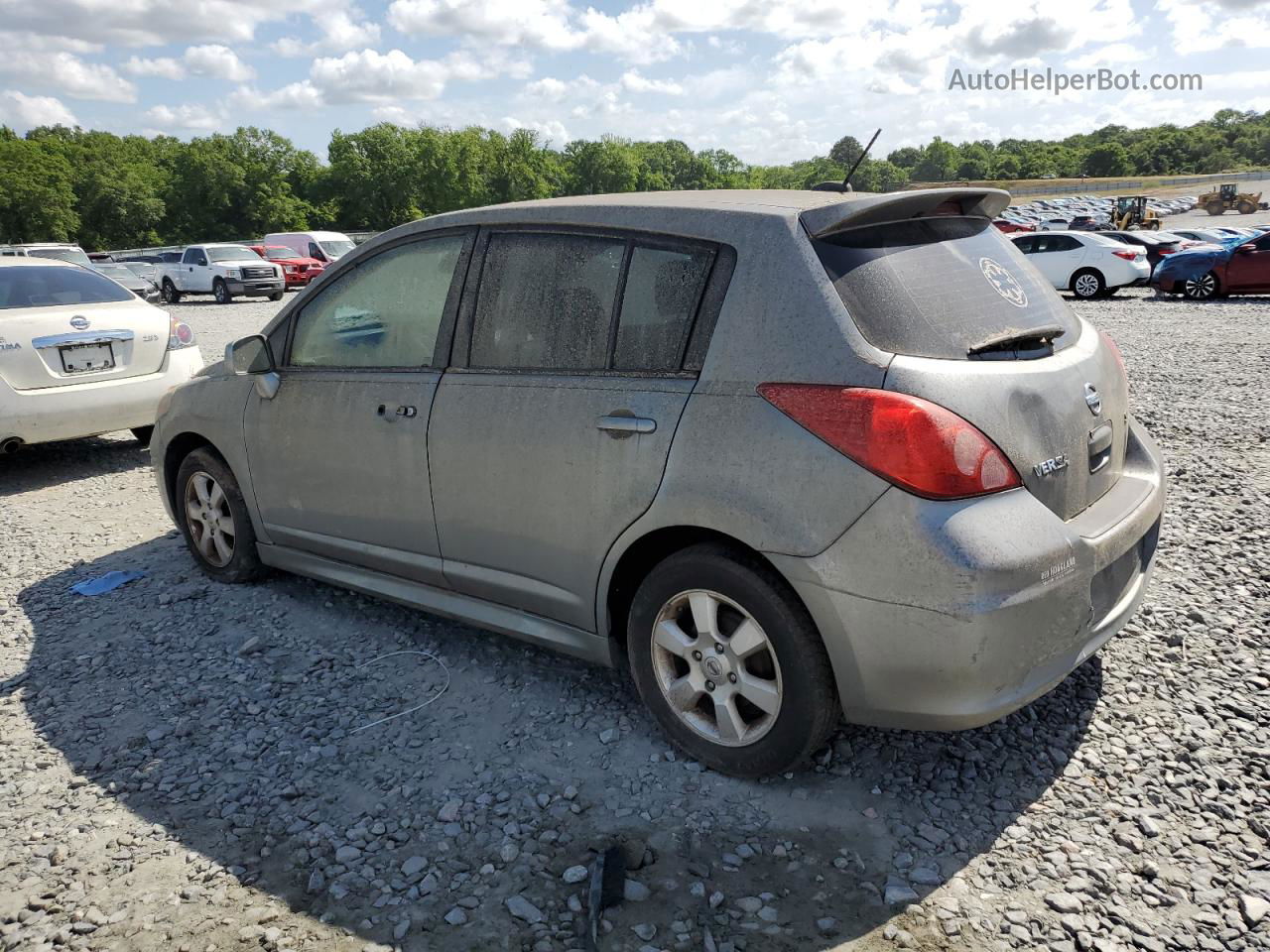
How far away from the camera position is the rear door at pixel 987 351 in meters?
2.74

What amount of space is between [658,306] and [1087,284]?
22.3m

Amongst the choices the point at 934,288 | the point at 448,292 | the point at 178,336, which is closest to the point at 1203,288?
the point at 178,336

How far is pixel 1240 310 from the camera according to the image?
17641 millimetres

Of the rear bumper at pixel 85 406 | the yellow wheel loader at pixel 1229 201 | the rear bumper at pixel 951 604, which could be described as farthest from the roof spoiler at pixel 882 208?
the yellow wheel loader at pixel 1229 201

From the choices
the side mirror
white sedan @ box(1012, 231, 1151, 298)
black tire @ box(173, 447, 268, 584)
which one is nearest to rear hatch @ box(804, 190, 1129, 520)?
the side mirror

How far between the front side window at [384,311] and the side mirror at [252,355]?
14 centimetres

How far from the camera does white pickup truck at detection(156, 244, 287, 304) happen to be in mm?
29125

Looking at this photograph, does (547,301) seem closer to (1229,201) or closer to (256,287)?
(256,287)

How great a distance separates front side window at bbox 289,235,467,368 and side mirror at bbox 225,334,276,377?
14cm

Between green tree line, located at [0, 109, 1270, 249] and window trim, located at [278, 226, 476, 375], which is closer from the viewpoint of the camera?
window trim, located at [278, 226, 476, 375]

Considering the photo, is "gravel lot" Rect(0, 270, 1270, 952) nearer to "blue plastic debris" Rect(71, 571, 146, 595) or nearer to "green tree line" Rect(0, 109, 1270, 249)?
"blue plastic debris" Rect(71, 571, 146, 595)

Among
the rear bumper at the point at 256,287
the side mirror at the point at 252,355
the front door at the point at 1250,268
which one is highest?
the side mirror at the point at 252,355

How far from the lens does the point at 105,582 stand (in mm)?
5215

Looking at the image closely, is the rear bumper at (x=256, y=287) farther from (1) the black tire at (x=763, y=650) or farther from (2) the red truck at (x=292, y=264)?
(1) the black tire at (x=763, y=650)
